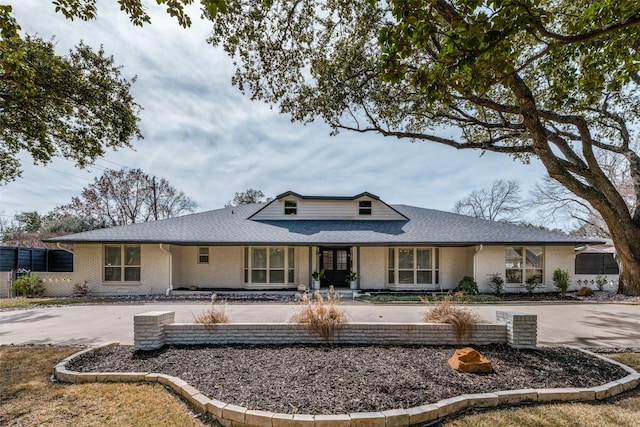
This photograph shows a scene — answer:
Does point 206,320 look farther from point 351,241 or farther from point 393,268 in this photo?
point 393,268

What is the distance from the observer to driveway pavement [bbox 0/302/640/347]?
22.7 ft

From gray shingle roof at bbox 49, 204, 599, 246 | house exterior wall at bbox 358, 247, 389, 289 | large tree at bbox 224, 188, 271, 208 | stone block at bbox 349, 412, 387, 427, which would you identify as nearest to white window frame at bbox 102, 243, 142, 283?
gray shingle roof at bbox 49, 204, 599, 246

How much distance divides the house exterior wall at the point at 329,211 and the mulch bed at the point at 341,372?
11487mm

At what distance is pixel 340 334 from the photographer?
598 cm

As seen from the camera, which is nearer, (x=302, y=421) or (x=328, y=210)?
(x=302, y=421)

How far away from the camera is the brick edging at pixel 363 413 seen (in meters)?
3.28

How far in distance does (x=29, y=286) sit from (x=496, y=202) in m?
46.1

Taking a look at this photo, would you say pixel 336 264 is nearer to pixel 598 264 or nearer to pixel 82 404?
pixel 82 404

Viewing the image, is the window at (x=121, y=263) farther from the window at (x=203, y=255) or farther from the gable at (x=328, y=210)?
the gable at (x=328, y=210)

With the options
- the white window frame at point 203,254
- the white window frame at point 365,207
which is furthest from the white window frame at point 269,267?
the white window frame at point 365,207

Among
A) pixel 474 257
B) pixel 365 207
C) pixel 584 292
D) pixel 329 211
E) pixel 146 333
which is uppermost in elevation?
pixel 365 207

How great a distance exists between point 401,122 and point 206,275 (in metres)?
11.4

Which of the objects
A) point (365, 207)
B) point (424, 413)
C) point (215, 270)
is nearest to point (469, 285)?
point (365, 207)

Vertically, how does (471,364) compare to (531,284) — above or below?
above
